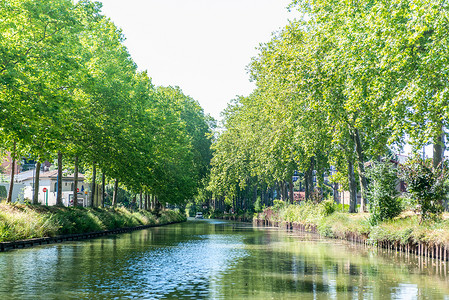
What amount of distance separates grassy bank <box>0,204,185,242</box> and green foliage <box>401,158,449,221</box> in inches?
707

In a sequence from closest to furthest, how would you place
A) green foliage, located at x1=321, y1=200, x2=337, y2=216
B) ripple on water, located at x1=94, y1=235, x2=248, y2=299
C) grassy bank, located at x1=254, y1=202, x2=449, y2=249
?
ripple on water, located at x1=94, y1=235, x2=248, y2=299, grassy bank, located at x1=254, y1=202, x2=449, y2=249, green foliage, located at x1=321, y1=200, x2=337, y2=216

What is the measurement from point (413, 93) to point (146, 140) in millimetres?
24848

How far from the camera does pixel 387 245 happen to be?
86.3ft

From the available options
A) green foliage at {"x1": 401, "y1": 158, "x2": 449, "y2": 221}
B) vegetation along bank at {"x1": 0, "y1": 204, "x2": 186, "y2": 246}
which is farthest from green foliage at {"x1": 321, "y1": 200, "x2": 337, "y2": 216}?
green foliage at {"x1": 401, "y1": 158, "x2": 449, "y2": 221}

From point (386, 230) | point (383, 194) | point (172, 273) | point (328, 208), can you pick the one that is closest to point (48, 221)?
point (172, 273)

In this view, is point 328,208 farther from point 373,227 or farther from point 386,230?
point 386,230

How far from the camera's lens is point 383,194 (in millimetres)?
28938

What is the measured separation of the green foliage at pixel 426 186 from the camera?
2392 cm

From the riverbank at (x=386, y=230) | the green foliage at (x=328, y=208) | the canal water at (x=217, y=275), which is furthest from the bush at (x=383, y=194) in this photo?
the green foliage at (x=328, y=208)

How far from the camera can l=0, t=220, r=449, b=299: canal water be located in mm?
12023

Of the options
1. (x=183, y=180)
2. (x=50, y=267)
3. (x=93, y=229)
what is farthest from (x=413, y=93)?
(x=183, y=180)

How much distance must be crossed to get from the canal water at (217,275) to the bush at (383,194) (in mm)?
5882

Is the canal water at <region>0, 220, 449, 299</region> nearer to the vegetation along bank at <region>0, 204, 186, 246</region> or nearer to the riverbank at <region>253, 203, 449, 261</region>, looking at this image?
the riverbank at <region>253, 203, 449, 261</region>

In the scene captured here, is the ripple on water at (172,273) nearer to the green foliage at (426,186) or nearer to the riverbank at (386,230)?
the riverbank at (386,230)
